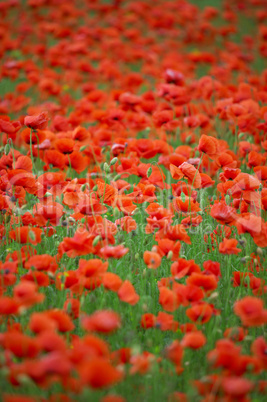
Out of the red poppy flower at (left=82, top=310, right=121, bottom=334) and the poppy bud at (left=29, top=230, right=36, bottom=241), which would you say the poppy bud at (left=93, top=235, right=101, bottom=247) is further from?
the red poppy flower at (left=82, top=310, right=121, bottom=334)

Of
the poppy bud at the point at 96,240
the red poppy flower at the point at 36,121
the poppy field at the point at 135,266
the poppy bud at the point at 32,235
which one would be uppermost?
the red poppy flower at the point at 36,121

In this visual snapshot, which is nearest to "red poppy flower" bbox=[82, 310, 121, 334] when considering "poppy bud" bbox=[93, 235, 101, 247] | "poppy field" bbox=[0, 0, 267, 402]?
"poppy field" bbox=[0, 0, 267, 402]

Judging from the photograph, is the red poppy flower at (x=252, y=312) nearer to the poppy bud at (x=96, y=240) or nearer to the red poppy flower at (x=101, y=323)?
the red poppy flower at (x=101, y=323)

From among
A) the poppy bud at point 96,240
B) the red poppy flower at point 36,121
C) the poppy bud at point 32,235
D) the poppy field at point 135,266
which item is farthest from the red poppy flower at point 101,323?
the red poppy flower at point 36,121

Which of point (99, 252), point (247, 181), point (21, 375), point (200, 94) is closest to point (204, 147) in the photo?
point (247, 181)

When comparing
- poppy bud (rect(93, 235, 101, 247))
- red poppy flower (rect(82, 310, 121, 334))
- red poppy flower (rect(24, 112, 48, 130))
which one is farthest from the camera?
red poppy flower (rect(24, 112, 48, 130))

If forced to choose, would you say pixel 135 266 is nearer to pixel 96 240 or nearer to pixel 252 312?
pixel 96 240

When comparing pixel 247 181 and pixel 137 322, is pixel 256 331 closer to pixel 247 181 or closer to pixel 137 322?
pixel 137 322

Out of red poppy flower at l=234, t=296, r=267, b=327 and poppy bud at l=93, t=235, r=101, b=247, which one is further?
poppy bud at l=93, t=235, r=101, b=247

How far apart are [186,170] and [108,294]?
0.75m

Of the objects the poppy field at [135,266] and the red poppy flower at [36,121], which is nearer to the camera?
the poppy field at [135,266]

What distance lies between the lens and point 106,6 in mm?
6844

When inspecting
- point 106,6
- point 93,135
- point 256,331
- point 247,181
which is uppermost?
point 106,6

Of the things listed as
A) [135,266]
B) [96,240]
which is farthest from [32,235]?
[135,266]
